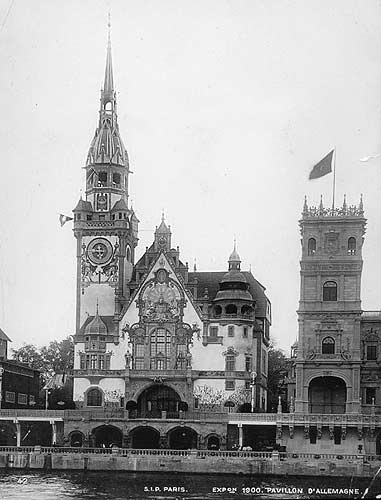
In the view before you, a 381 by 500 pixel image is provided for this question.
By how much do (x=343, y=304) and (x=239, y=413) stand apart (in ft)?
42.5

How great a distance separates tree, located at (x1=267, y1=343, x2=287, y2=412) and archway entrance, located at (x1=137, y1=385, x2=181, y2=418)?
18.1m

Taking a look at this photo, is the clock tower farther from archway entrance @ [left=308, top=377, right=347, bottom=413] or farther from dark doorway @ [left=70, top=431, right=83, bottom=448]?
archway entrance @ [left=308, top=377, right=347, bottom=413]

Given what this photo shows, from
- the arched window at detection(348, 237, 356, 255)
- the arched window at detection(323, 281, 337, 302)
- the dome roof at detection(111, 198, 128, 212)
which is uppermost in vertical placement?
the dome roof at detection(111, 198, 128, 212)

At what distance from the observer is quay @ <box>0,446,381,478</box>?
8412 centimetres

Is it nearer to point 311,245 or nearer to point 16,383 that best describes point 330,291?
point 311,245

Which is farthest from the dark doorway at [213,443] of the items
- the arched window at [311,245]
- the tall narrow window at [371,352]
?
the arched window at [311,245]

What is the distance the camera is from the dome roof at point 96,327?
106188 millimetres

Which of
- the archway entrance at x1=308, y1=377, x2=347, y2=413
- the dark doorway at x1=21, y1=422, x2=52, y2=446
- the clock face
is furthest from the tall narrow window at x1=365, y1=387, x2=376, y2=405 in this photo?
the dark doorway at x1=21, y1=422, x2=52, y2=446

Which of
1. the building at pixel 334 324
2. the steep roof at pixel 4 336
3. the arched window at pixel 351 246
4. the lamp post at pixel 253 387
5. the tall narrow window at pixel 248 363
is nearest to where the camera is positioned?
the building at pixel 334 324

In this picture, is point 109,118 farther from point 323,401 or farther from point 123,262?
point 323,401

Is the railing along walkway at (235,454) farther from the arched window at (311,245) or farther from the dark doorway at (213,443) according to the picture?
the arched window at (311,245)

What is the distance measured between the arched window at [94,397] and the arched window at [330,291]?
2284 cm

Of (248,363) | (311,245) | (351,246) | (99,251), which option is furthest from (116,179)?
(351,246)

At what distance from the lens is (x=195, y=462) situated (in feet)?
283
